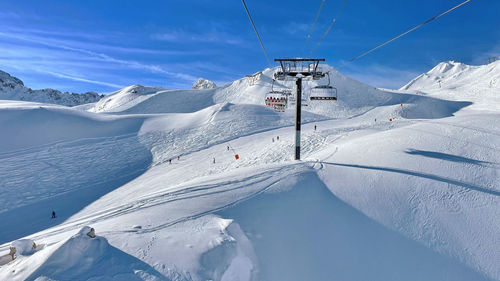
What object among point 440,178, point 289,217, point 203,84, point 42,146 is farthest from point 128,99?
point 440,178

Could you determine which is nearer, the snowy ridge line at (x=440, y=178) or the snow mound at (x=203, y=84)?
the snowy ridge line at (x=440, y=178)

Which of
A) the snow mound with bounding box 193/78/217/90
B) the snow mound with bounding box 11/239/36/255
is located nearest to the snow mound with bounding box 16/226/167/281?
the snow mound with bounding box 11/239/36/255

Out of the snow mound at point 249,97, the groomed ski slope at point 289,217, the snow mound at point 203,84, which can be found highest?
the snow mound at point 203,84

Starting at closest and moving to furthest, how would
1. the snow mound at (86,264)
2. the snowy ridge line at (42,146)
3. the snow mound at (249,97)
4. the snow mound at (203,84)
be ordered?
the snow mound at (86,264) → the snowy ridge line at (42,146) → the snow mound at (249,97) → the snow mound at (203,84)

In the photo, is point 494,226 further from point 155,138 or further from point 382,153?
point 155,138

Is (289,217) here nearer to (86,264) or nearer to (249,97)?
(86,264)

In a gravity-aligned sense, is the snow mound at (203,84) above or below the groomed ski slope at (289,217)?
above

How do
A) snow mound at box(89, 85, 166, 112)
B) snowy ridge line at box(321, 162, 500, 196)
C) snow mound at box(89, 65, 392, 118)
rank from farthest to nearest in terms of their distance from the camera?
snow mound at box(89, 85, 166, 112) < snow mound at box(89, 65, 392, 118) < snowy ridge line at box(321, 162, 500, 196)

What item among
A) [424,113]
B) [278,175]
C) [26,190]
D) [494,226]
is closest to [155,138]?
[26,190]

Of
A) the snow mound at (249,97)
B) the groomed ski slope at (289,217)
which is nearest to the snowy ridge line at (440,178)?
the groomed ski slope at (289,217)

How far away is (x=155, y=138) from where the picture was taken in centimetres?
3419

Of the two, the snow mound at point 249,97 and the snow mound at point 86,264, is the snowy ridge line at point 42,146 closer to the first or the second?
the snow mound at point 249,97

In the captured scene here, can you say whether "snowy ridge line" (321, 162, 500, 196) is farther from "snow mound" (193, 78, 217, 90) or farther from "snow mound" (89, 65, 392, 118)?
"snow mound" (193, 78, 217, 90)

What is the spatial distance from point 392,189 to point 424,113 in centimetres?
4694
